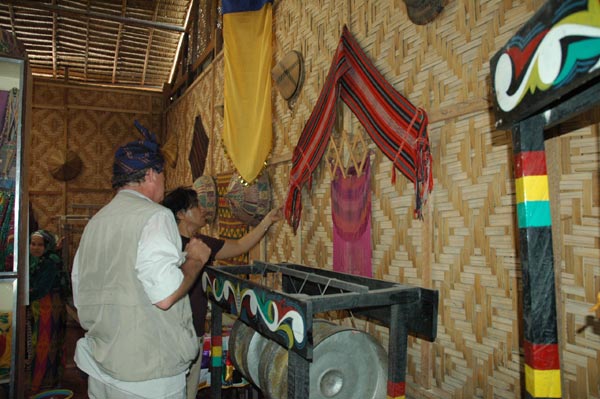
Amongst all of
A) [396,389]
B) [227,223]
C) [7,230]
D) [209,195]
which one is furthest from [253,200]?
[396,389]

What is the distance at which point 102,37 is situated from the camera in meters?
9.41

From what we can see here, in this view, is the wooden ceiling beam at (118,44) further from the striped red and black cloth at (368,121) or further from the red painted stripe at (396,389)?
the red painted stripe at (396,389)

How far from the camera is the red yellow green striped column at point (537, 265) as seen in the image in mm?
1030

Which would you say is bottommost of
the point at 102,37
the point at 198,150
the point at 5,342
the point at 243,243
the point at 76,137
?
the point at 5,342

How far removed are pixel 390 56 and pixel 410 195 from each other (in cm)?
85

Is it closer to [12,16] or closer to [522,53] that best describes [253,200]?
[522,53]

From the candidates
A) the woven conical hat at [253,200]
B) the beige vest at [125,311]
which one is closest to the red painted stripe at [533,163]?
the beige vest at [125,311]

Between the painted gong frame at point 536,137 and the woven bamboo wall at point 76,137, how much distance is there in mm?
9785

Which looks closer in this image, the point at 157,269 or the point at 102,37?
the point at 157,269

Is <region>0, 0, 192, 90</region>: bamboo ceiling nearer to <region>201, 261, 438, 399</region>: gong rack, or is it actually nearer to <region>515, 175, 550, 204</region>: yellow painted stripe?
<region>201, 261, 438, 399</region>: gong rack

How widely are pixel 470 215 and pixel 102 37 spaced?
9350 mm

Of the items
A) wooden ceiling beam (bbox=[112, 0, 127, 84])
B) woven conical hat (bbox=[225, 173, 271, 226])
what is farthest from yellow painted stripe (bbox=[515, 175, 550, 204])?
wooden ceiling beam (bbox=[112, 0, 127, 84])

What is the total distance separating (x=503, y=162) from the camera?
77.6 inches

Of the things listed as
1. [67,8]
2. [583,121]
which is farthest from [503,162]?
[67,8]
